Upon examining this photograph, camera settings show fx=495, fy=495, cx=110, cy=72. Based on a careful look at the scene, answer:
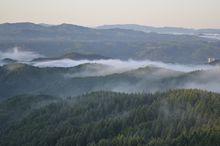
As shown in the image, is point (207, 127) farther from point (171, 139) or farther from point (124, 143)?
point (124, 143)

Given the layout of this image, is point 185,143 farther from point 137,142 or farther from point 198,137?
point 137,142

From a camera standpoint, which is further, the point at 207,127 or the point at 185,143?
the point at 207,127

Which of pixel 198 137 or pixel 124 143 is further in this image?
pixel 124 143

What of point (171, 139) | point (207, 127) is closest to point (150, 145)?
point (171, 139)

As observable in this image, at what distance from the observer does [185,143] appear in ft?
605

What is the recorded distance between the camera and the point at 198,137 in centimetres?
18500

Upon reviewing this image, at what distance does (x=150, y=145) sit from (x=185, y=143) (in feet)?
43.6

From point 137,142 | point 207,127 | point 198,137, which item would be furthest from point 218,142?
point 137,142

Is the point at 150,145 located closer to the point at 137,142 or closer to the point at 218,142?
the point at 137,142

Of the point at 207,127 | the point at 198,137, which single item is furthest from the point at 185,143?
the point at 207,127

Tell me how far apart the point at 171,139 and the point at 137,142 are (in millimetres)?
14320

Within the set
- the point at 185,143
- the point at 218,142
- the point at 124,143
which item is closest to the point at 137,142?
the point at 124,143

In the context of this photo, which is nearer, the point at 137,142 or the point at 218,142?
the point at 218,142

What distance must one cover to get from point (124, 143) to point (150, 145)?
1497 centimetres
